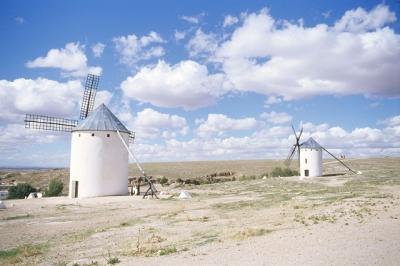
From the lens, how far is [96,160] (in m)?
28.5

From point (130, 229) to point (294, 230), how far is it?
6480 mm

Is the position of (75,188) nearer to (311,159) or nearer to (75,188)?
(75,188)

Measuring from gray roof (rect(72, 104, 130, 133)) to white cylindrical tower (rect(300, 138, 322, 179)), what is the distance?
2276 centimetres

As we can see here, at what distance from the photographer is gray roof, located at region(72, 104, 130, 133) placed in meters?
29.0

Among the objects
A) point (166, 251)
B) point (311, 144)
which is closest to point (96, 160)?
point (166, 251)

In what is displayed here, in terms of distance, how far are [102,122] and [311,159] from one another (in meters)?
25.3

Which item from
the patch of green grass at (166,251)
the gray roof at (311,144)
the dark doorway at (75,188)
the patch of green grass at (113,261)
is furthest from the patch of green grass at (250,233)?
the gray roof at (311,144)

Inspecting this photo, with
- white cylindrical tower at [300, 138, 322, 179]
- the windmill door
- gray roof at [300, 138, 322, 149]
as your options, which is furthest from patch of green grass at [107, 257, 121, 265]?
gray roof at [300, 138, 322, 149]

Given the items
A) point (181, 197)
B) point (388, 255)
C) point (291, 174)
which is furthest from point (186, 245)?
point (291, 174)

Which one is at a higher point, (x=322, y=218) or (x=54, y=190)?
(x=322, y=218)

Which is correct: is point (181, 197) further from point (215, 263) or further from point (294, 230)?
point (215, 263)

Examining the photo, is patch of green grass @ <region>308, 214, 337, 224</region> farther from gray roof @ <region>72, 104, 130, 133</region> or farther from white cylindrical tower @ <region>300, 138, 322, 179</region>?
white cylindrical tower @ <region>300, 138, 322, 179</region>

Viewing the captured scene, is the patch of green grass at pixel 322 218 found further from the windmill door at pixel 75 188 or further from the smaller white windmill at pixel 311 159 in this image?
the smaller white windmill at pixel 311 159

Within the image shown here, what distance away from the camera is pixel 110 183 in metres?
29.0
